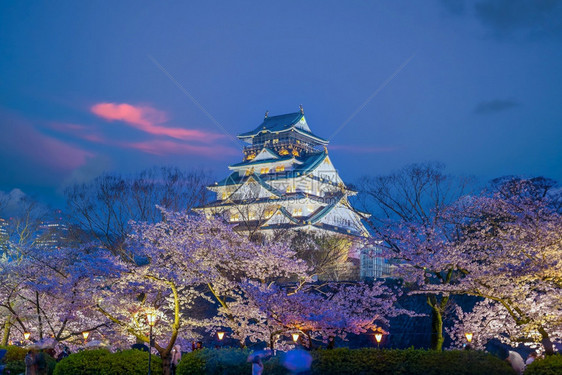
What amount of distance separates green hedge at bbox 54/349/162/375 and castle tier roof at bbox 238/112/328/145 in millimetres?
51459

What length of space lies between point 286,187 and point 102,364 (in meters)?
45.3

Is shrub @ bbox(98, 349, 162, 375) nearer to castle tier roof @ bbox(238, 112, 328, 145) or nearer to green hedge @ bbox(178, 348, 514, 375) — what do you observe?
green hedge @ bbox(178, 348, 514, 375)

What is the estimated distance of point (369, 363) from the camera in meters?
14.5

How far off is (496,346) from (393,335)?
7.08m

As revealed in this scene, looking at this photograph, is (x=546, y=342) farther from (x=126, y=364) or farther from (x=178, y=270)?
(x=126, y=364)

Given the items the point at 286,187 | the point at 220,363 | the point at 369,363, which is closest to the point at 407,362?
the point at 369,363

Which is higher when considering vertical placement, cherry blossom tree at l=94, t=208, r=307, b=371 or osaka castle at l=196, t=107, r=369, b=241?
osaka castle at l=196, t=107, r=369, b=241

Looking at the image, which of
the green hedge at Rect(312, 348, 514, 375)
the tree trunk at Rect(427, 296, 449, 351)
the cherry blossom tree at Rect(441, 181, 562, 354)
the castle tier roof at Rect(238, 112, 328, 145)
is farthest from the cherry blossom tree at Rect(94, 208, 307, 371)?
the castle tier roof at Rect(238, 112, 328, 145)

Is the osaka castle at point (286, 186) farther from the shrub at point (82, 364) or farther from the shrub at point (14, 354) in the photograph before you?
the shrub at point (82, 364)

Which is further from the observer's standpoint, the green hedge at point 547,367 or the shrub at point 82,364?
the shrub at point 82,364

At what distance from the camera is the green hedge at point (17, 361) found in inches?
720

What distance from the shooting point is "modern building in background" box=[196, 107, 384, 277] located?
52.7m

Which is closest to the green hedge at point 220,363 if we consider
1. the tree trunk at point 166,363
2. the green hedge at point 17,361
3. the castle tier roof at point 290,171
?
the tree trunk at point 166,363

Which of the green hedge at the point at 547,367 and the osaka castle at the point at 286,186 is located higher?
the osaka castle at the point at 286,186
